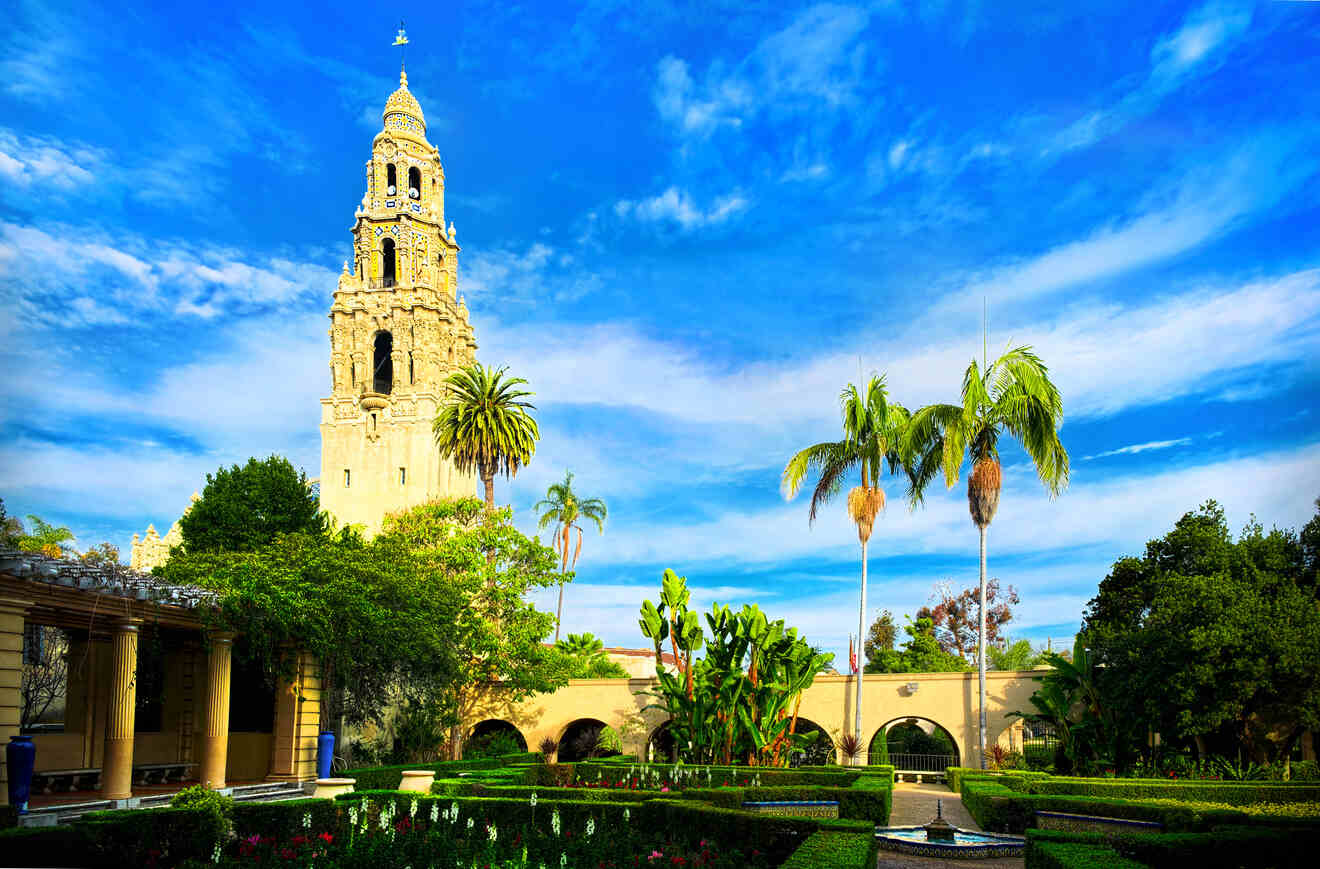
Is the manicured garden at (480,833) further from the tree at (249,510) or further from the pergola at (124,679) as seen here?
the tree at (249,510)

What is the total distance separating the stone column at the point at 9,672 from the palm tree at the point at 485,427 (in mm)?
28826

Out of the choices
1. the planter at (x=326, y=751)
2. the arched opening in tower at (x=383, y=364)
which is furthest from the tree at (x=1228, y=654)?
the arched opening in tower at (x=383, y=364)

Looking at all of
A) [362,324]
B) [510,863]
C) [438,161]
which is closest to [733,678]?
[510,863]

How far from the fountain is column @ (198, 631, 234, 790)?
14.1 meters

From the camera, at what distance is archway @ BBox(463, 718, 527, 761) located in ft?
105

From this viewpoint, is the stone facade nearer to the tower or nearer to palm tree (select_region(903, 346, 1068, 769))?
the tower

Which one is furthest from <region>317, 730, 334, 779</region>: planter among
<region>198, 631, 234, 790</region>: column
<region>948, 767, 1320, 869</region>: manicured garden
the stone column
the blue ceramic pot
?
<region>948, 767, 1320, 869</region>: manicured garden

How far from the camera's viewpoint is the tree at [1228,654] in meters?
21.8

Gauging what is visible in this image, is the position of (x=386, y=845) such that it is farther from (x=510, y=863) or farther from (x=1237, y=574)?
(x=1237, y=574)

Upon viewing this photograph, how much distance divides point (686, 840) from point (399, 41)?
61.7 metres

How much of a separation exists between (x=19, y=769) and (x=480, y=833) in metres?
7.67

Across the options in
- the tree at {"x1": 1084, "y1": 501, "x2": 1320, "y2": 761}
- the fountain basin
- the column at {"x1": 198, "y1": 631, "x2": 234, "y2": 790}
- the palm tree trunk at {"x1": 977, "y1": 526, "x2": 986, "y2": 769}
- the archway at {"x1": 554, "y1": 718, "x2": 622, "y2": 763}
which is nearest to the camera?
the fountain basin

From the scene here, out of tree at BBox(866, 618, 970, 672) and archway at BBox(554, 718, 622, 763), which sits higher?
tree at BBox(866, 618, 970, 672)

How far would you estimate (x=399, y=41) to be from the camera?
205ft
